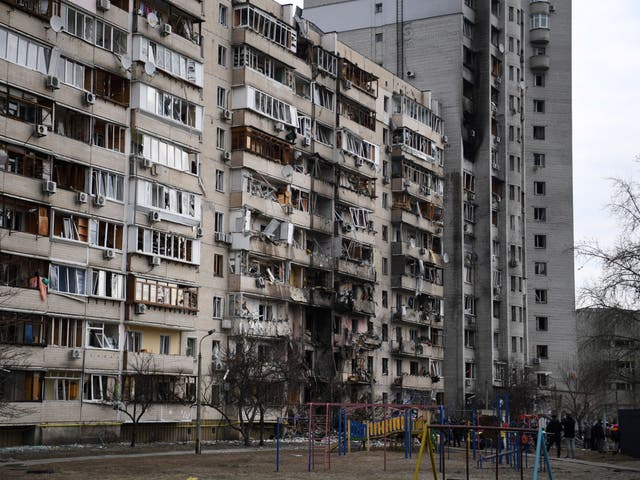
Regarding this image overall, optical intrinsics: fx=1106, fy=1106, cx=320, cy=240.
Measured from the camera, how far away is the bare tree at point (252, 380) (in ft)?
214

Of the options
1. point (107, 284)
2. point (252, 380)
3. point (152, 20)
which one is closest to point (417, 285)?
point (252, 380)

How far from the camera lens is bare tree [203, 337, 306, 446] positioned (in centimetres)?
6512

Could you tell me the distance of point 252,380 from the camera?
65250 mm

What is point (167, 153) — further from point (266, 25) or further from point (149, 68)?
point (266, 25)

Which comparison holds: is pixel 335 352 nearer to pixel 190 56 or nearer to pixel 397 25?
pixel 190 56

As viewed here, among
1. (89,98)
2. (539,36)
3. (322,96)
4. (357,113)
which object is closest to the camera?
(89,98)

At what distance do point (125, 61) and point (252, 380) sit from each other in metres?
19.8

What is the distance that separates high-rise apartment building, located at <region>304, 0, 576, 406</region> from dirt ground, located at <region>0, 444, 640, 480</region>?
45508 millimetres

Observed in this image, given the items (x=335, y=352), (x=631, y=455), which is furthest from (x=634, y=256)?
(x=335, y=352)

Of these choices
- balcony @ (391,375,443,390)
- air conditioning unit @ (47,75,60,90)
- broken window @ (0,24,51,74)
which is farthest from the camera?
balcony @ (391,375,443,390)

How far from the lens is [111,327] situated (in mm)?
60844

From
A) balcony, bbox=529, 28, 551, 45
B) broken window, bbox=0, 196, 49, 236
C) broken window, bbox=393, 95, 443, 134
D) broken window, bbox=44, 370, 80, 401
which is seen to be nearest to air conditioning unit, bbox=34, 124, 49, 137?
broken window, bbox=0, 196, 49, 236

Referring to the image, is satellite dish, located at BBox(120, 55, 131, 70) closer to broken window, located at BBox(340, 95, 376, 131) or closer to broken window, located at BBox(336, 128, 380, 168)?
broken window, located at BBox(336, 128, 380, 168)

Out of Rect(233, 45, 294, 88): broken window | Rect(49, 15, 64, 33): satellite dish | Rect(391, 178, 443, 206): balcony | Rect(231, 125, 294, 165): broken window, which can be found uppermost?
Rect(233, 45, 294, 88): broken window
